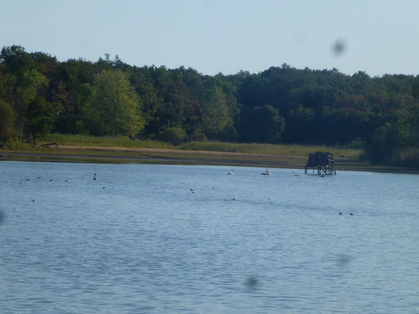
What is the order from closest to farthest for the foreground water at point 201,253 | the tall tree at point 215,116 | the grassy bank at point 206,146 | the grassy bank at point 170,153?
the foreground water at point 201,253 < the grassy bank at point 170,153 < the grassy bank at point 206,146 < the tall tree at point 215,116

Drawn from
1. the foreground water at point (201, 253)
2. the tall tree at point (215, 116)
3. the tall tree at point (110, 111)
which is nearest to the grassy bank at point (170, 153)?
the tall tree at point (110, 111)

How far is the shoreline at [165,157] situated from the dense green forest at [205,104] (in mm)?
3769

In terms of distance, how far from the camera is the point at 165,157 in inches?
3263

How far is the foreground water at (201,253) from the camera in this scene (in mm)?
13555

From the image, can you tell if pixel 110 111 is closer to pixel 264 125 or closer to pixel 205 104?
pixel 205 104

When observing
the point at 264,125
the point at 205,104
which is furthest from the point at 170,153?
the point at 205,104

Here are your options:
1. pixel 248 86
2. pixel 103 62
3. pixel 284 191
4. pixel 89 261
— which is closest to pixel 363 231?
pixel 89 261

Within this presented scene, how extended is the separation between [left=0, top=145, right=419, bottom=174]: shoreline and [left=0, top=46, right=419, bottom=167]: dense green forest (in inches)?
148

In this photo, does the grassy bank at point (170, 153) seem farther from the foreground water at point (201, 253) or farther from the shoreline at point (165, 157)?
the foreground water at point (201, 253)

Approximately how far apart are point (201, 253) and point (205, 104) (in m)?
97.8

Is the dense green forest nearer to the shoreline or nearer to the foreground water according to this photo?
the shoreline

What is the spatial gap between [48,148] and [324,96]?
5283 centimetres

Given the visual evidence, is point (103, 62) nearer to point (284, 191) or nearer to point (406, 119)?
point (406, 119)

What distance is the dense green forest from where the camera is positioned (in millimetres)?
95500
